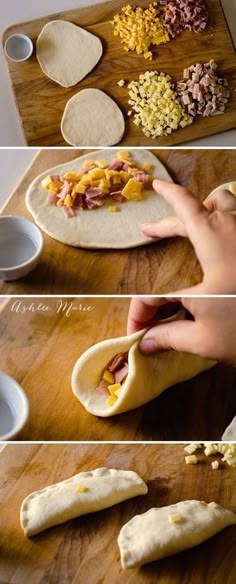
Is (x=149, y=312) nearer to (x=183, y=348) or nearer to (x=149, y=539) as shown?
(x=183, y=348)

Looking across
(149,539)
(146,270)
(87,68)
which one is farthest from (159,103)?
(149,539)

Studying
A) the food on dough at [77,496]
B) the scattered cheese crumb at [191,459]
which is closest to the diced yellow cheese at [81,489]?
the food on dough at [77,496]

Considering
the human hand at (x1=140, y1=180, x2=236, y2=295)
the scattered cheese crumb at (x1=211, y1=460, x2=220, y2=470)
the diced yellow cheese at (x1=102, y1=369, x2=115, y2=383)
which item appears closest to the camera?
the human hand at (x1=140, y1=180, x2=236, y2=295)

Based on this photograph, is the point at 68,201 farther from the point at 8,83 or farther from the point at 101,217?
the point at 8,83

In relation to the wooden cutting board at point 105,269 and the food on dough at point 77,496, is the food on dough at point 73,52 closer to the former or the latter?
the wooden cutting board at point 105,269

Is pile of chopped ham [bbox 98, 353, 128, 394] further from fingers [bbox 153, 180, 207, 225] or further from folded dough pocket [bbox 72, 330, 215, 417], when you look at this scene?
fingers [bbox 153, 180, 207, 225]

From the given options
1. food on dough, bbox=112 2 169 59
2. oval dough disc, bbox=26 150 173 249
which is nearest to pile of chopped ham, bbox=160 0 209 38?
food on dough, bbox=112 2 169 59
